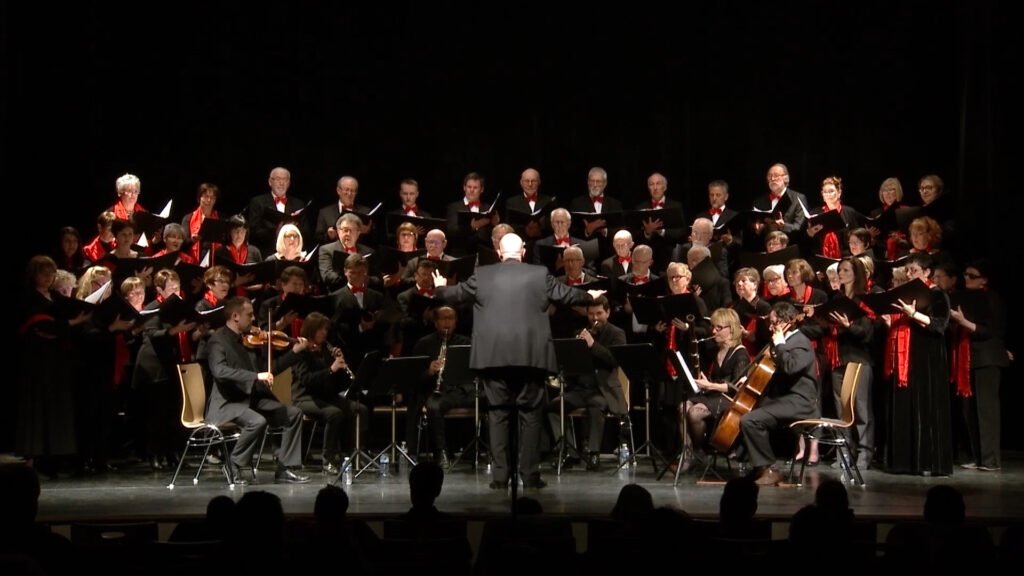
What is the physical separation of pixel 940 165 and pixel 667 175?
2726 mm

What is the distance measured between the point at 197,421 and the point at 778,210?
17.6ft

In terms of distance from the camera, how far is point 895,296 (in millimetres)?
8516

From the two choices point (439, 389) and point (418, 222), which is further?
point (418, 222)

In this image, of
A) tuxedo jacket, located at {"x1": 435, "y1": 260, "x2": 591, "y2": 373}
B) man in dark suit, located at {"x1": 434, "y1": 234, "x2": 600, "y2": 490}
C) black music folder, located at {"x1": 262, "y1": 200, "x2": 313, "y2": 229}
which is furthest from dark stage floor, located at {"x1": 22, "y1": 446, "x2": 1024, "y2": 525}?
black music folder, located at {"x1": 262, "y1": 200, "x2": 313, "y2": 229}

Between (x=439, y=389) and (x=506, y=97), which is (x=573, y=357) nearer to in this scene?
(x=439, y=389)

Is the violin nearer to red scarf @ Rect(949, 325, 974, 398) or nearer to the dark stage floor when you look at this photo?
the dark stage floor

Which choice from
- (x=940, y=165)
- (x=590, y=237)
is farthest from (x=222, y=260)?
(x=940, y=165)

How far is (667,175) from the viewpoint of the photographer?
12523 mm

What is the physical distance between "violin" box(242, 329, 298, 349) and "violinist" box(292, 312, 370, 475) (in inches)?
6.4

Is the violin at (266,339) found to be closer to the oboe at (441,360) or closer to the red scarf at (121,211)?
the oboe at (441,360)

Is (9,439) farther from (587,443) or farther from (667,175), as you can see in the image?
(667,175)

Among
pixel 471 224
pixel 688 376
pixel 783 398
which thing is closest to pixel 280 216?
pixel 471 224


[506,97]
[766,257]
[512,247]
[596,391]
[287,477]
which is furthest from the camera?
[506,97]

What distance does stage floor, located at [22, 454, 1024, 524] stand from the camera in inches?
272
